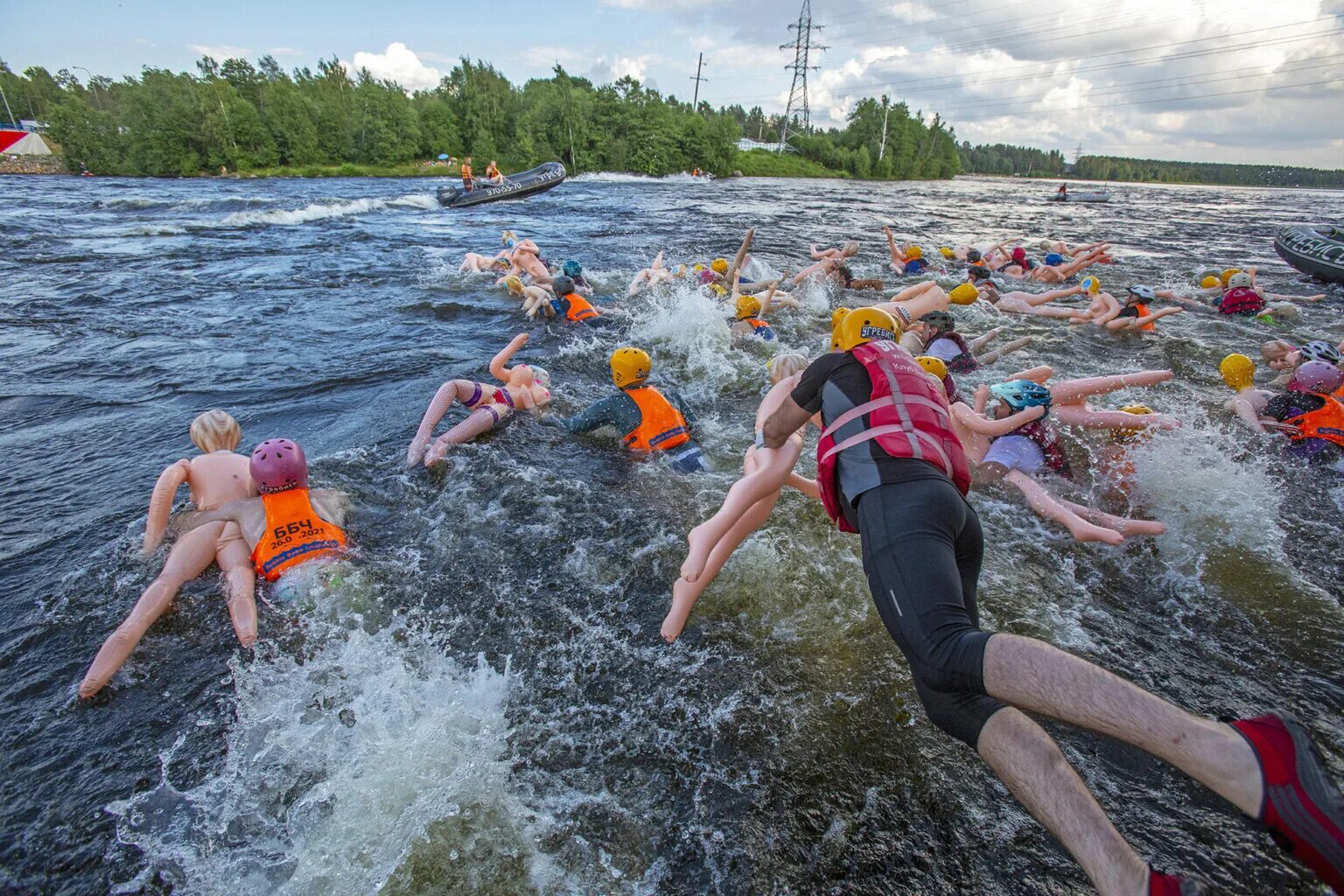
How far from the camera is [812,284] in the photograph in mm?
12805

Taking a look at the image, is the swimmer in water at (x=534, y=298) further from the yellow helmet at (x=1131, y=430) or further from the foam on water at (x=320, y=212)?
the foam on water at (x=320, y=212)

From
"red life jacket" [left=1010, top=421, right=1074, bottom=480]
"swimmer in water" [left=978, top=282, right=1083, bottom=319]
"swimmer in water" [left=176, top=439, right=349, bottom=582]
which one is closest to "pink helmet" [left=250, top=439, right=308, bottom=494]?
"swimmer in water" [left=176, top=439, right=349, bottom=582]

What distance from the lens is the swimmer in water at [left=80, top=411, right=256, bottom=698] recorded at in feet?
12.3

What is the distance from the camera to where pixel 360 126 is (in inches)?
2372

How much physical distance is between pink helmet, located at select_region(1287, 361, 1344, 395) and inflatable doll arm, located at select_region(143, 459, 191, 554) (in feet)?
34.3

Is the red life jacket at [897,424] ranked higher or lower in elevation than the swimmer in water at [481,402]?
higher

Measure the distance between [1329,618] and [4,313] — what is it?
61.4 ft

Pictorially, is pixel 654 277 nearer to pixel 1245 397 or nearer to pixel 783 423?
pixel 1245 397

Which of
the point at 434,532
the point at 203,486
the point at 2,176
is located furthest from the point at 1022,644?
the point at 2,176

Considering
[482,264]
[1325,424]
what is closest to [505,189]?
[482,264]

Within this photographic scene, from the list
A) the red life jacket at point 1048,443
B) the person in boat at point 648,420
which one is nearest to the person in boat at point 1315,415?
the red life jacket at point 1048,443

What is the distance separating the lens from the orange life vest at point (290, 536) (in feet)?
14.2

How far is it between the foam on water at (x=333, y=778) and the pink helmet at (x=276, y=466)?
1202mm

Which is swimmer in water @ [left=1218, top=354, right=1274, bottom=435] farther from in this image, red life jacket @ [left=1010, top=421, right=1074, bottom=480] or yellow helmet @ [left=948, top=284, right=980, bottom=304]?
yellow helmet @ [left=948, top=284, right=980, bottom=304]
